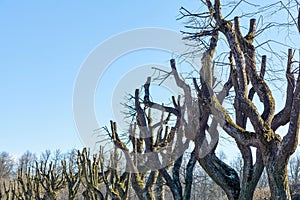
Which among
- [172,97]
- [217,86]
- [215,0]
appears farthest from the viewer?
[172,97]

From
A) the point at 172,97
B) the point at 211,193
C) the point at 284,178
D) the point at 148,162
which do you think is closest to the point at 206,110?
the point at 284,178

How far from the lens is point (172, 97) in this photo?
12.0 m

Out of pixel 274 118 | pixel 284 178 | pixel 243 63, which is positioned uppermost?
pixel 243 63

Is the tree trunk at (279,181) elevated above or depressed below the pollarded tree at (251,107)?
below

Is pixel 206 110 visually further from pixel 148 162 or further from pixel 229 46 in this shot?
pixel 148 162

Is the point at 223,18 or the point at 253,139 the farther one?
the point at 223,18

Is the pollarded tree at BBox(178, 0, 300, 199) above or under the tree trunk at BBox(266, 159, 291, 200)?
above

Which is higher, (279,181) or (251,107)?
(251,107)

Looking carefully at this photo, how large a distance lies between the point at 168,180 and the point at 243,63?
561 centimetres

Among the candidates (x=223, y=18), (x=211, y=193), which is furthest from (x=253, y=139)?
(x=211, y=193)

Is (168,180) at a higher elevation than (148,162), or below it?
below

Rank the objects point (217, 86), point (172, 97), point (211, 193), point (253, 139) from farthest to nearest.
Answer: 1. point (211, 193)
2. point (172, 97)
3. point (217, 86)
4. point (253, 139)

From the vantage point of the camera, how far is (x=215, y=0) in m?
8.36

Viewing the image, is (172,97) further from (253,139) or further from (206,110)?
(253,139)
